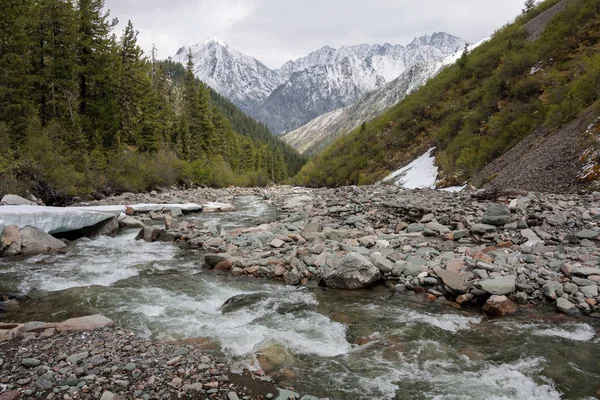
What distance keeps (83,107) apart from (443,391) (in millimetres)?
36914

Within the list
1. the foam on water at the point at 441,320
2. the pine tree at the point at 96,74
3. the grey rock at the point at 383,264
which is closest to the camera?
the foam on water at the point at 441,320

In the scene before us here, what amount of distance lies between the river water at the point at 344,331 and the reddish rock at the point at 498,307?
24cm

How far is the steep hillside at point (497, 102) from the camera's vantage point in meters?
21.9

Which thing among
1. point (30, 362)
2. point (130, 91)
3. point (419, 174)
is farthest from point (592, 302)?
point (130, 91)

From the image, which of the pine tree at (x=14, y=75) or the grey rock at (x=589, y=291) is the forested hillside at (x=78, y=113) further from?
the grey rock at (x=589, y=291)

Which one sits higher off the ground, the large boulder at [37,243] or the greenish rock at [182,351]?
the large boulder at [37,243]

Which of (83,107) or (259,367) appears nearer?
(259,367)

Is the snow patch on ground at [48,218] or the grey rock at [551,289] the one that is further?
the snow patch on ground at [48,218]

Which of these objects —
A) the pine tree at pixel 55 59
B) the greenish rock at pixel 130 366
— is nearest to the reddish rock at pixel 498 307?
the greenish rock at pixel 130 366

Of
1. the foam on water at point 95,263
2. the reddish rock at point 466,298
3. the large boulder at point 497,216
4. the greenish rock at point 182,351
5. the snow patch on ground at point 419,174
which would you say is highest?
the snow patch on ground at point 419,174

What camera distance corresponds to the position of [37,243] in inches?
461

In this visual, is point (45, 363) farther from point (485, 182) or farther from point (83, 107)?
point (83, 107)

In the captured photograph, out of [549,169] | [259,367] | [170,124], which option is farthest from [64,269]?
[170,124]

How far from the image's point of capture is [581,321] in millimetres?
6637
